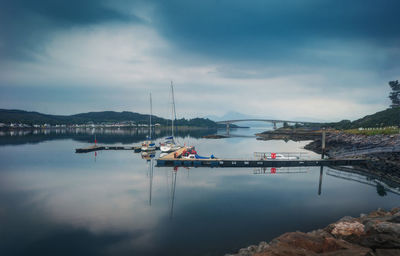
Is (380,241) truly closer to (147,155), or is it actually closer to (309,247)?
(309,247)

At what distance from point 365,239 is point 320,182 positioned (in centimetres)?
1959

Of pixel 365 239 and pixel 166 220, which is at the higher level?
pixel 365 239

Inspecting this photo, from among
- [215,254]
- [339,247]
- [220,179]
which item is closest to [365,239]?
[339,247]

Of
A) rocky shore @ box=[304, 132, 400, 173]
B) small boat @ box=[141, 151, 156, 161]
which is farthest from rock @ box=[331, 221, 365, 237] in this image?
small boat @ box=[141, 151, 156, 161]

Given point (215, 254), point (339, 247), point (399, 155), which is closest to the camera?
point (339, 247)

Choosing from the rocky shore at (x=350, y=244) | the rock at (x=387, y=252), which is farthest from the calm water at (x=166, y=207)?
the rock at (x=387, y=252)

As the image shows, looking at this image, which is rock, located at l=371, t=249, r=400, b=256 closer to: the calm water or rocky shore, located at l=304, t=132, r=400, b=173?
the calm water

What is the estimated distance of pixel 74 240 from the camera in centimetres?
1339

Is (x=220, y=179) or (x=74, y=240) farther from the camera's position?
(x=220, y=179)

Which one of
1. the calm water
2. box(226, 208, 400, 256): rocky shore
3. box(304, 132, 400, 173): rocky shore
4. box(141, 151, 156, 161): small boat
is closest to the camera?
box(226, 208, 400, 256): rocky shore

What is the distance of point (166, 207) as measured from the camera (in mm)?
18766

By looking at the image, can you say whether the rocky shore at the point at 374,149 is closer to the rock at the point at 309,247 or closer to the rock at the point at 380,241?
the rock at the point at 380,241

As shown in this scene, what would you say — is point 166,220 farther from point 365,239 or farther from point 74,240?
point 365,239

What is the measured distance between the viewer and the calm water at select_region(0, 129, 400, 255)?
1312 centimetres
